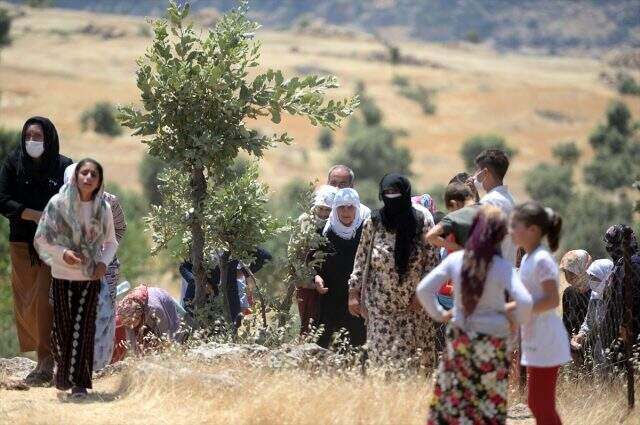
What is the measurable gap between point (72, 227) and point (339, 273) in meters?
2.83

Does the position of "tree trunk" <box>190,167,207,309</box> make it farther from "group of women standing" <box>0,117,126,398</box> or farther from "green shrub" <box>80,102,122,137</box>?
"green shrub" <box>80,102,122,137</box>

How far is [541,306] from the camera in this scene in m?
6.42

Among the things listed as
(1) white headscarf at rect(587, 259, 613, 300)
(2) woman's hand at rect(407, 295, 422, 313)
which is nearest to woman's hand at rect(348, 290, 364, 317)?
(2) woman's hand at rect(407, 295, 422, 313)

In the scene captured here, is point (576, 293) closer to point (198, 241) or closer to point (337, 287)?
point (337, 287)

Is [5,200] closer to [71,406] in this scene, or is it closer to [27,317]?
[27,317]

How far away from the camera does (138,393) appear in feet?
26.2

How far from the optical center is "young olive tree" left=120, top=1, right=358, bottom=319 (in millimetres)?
9828

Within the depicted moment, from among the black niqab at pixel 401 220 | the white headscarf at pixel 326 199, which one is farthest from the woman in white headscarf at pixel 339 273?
the black niqab at pixel 401 220

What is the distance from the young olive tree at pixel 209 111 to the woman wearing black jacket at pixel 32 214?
136 centimetres

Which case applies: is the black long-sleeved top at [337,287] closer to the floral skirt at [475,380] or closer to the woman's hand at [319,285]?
the woman's hand at [319,285]

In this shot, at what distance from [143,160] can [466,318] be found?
176 feet

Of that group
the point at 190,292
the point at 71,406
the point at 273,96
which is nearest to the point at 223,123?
the point at 273,96

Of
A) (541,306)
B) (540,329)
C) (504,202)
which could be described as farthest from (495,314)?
(504,202)

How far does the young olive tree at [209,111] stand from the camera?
9828 millimetres
